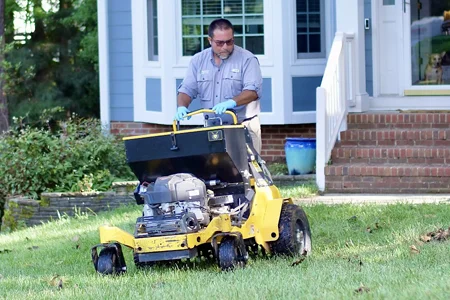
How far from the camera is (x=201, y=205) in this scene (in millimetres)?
7277

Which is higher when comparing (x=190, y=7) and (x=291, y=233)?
(x=190, y=7)

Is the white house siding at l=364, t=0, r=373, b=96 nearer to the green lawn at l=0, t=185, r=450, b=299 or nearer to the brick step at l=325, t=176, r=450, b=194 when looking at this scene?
the brick step at l=325, t=176, r=450, b=194

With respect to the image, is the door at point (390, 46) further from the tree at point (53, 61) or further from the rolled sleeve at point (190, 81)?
the tree at point (53, 61)

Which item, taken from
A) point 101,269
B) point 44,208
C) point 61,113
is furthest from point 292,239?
point 61,113

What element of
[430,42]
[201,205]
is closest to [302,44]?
[430,42]

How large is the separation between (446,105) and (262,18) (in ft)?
8.92

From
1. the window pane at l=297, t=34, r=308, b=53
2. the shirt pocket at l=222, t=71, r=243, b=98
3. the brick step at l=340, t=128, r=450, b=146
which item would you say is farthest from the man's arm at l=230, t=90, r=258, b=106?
the window pane at l=297, t=34, r=308, b=53

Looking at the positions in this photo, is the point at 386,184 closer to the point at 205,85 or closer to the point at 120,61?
the point at 205,85

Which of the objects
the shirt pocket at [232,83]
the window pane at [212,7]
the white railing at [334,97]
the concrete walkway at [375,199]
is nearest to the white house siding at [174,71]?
the window pane at [212,7]

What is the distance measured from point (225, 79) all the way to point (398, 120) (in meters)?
4.57

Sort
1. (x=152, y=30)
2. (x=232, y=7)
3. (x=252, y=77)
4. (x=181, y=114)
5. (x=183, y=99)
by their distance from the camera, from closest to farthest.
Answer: (x=181, y=114), (x=252, y=77), (x=183, y=99), (x=232, y=7), (x=152, y=30)

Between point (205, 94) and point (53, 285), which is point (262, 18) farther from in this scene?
point (53, 285)

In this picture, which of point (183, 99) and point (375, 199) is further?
point (375, 199)

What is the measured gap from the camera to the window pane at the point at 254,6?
13.7 metres
